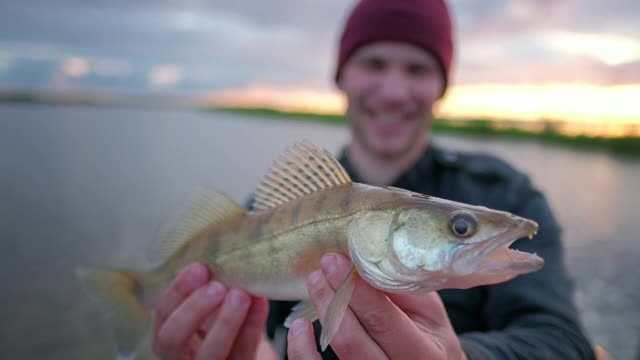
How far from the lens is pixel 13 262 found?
704 centimetres

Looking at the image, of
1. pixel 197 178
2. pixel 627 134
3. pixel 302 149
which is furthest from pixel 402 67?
pixel 627 134

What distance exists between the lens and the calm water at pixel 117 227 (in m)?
5.59

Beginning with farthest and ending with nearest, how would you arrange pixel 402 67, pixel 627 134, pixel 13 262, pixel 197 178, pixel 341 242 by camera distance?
pixel 627 134, pixel 197 178, pixel 13 262, pixel 402 67, pixel 341 242

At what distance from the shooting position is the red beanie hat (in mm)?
3811

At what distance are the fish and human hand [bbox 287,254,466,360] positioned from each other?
58 mm

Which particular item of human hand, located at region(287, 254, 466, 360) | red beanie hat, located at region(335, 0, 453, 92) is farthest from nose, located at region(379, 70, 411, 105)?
human hand, located at region(287, 254, 466, 360)

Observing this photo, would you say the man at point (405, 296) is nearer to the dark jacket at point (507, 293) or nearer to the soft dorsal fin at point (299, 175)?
the dark jacket at point (507, 293)

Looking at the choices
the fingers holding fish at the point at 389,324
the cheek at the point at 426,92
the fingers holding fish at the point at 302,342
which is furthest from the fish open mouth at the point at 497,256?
the cheek at the point at 426,92

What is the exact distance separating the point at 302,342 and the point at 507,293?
1468mm

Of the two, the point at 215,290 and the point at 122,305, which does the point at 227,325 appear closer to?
the point at 215,290

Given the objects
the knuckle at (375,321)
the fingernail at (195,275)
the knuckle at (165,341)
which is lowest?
the knuckle at (165,341)

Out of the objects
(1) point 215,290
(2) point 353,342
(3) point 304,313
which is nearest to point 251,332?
(1) point 215,290

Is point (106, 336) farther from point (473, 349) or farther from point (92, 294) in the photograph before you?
point (473, 349)

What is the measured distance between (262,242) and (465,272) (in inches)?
41.0
